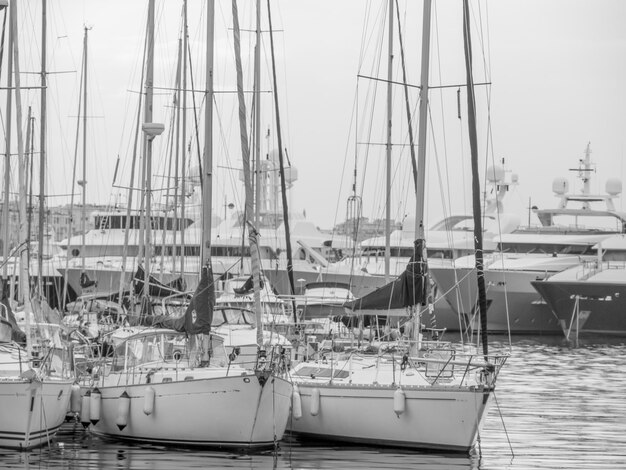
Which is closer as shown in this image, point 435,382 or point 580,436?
point 435,382

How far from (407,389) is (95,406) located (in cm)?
586

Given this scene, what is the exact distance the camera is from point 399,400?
73.0 feet

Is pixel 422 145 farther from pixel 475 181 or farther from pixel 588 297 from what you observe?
pixel 588 297

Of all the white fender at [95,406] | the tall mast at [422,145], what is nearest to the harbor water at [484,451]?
the white fender at [95,406]

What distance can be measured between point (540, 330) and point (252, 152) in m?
30.2

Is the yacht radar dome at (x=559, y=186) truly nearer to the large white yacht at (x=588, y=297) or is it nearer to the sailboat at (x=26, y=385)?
the large white yacht at (x=588, y=297)

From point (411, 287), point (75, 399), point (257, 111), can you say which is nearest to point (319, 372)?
point (411, 287)

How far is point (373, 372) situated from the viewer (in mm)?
23406

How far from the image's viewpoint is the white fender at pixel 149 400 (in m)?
22.3

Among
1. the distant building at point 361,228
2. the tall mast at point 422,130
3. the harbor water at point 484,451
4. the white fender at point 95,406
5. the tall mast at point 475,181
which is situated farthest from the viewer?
the distant building at point 361,228

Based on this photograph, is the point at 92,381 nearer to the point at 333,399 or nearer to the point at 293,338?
the point at 333,399

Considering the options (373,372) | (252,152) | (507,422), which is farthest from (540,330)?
(373,372)

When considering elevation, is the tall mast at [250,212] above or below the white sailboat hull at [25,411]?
above

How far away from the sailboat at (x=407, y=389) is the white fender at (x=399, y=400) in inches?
0.7
